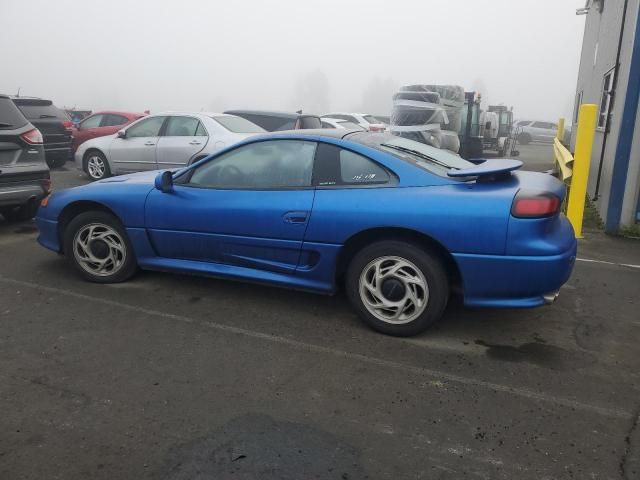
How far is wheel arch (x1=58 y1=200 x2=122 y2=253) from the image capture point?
4703 millimetres

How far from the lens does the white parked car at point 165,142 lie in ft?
30.9

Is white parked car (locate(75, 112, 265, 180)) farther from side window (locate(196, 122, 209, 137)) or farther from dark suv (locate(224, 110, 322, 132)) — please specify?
dark suv (locate(224, 110, 322, 132))

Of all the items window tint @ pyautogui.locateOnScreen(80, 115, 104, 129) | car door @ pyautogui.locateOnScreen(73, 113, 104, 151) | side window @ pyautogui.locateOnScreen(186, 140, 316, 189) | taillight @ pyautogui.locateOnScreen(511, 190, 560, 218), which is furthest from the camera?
window tint @ pyautogui.locateOnScreen(80, 115, 104, 129)

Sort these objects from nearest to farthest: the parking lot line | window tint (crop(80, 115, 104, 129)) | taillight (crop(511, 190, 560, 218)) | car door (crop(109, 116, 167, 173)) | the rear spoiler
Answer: the parking lot line
taillight (crop(511, 190, 560, 218))
the rear spoiler
car door (crop(109, 116, 167, 173))
window tint (crop(80, 115, 104, 129))

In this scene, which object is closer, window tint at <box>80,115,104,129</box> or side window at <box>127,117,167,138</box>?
side window at <box>127,117,167,138</box>

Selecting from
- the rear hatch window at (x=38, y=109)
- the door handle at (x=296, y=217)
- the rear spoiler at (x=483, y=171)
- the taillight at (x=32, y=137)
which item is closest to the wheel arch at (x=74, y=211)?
the door handle at (x=296, y=217)

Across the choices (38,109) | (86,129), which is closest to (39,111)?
(38,109)

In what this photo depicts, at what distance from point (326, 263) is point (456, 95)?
1179 centimetres

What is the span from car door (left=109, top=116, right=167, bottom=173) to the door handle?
6566 millimetres

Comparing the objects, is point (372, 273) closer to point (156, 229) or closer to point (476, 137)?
point (156, 229)

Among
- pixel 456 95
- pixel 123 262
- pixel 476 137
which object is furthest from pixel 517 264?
pixel 476 137

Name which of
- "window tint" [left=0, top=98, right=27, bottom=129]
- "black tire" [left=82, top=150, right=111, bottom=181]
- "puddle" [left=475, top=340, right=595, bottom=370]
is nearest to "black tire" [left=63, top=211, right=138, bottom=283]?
"window tint" [left=0, top=98, right=27, bottom=129]

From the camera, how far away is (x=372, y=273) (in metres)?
3.79

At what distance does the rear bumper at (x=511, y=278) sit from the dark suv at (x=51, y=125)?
10785 millimetres
